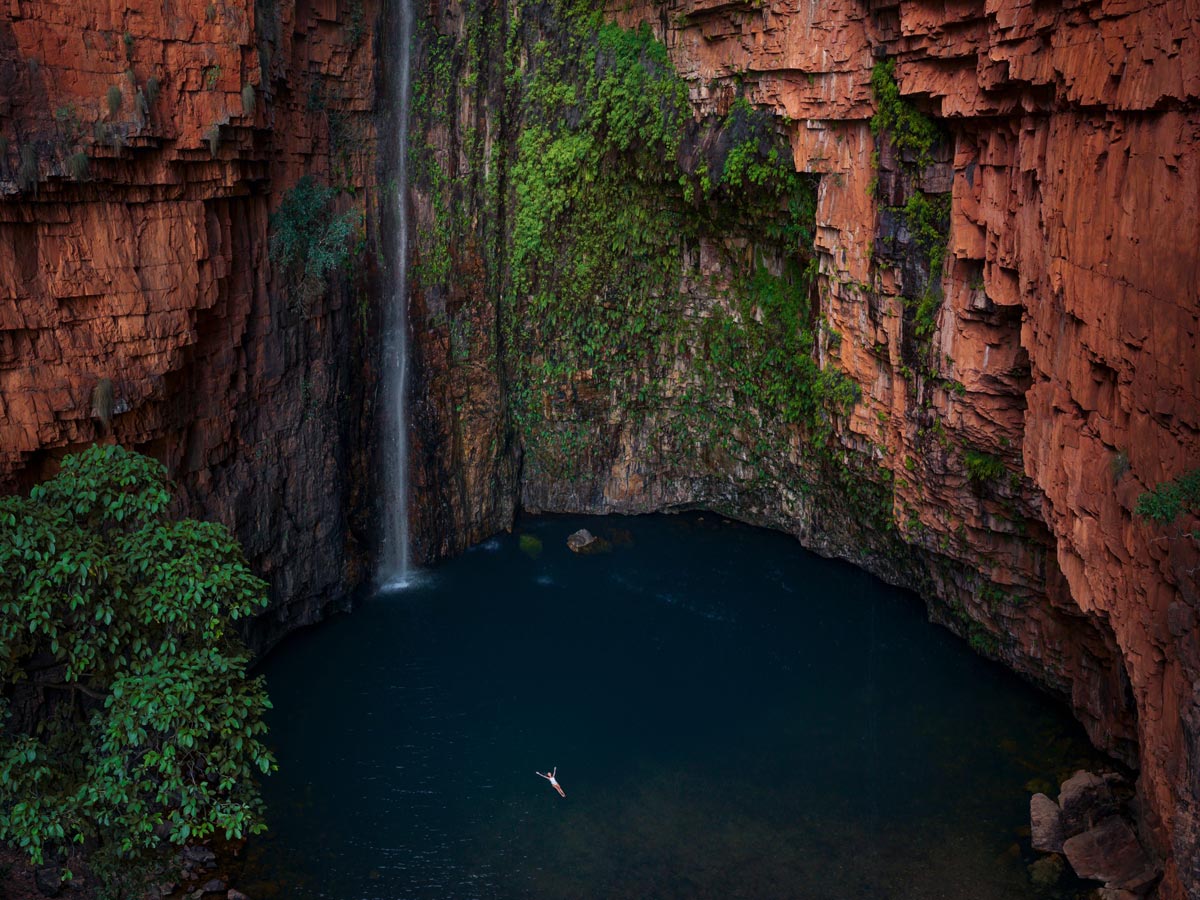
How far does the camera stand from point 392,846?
51.8ft

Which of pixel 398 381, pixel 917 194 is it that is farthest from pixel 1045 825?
pixel 398 381

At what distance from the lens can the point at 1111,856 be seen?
48.5ft

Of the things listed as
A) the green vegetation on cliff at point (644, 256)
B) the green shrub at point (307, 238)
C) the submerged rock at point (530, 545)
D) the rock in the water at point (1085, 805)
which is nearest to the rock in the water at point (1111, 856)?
the rock in the water at point (1085, 805)

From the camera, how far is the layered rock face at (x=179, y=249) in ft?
48.3

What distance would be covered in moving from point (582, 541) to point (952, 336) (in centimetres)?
1115

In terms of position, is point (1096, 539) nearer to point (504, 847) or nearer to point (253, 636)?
point (504, 847)

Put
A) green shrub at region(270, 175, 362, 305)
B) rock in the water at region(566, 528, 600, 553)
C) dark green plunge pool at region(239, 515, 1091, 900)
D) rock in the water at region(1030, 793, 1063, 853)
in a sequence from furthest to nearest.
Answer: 1. rock in the water at region(566, 528, 600, 553)
2. green shrub at region(270, 175, 362, 305)
3. rock in the water at region(1030, 793, 1063, 853)
4. dark green plunge pool at region(239, 515, 1091, 900)

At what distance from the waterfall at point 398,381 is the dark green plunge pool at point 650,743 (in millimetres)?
1012

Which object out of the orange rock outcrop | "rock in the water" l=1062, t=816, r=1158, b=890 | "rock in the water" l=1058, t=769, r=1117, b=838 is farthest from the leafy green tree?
"rock in the water" l=1058, t=769, r=1117, b=838

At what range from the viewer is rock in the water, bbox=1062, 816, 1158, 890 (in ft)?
47.4

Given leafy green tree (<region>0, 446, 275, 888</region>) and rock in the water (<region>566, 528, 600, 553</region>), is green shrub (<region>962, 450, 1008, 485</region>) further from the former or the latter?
leafy green tree (<region>0, 446, 275, 888</region>)

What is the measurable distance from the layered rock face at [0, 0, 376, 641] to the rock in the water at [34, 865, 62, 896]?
537 centimetres

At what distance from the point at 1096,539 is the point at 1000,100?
6.22 metres

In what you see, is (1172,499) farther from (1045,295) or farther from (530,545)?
(530,545)
